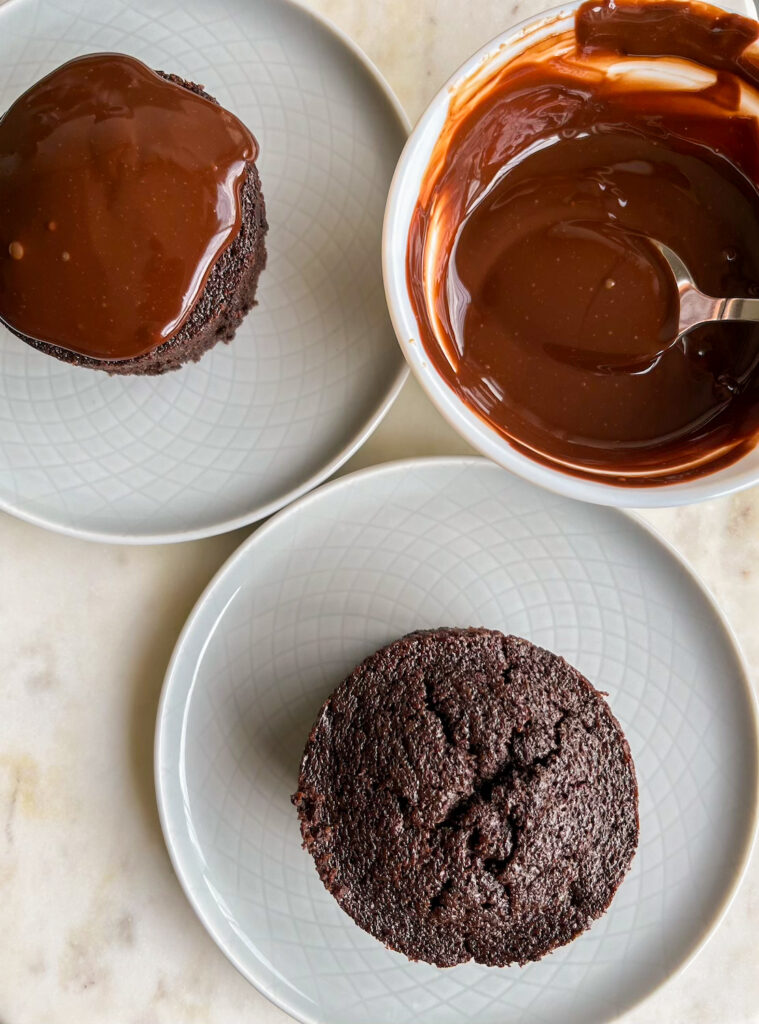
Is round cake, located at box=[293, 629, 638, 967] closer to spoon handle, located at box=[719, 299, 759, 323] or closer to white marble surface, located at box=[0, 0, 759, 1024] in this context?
white marble surface, located at box=[0, 0, 759, 1024]

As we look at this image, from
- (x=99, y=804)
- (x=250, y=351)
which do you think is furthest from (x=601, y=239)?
(x=99, y=804)

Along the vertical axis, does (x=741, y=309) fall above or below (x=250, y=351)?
above

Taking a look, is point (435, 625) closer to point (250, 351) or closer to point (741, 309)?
point (250, 351)

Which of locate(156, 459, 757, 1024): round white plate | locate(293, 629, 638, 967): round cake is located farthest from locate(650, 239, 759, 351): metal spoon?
locate(293, 629, 638, 967): round cake

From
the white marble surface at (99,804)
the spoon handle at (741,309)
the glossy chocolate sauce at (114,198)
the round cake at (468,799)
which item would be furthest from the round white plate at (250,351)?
the spoon handle at (741,309)

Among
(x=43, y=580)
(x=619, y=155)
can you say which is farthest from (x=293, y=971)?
(x=619, y=155)

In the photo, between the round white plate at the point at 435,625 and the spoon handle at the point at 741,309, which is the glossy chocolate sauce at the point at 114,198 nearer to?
the round white plate at the point at 435,625

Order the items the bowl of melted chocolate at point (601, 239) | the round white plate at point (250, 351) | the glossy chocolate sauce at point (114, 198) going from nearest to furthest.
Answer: the bowl of melted chocolate at point (601, 239)
the glossy chocolate sauce at point (114, 198)
the round white plate at point (250, 351)

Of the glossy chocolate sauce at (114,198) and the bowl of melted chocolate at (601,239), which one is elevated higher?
the bowl of melted chocolate at (601,239)
